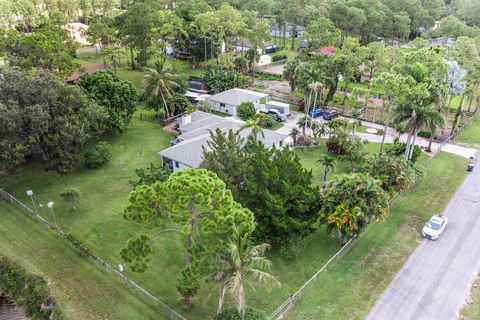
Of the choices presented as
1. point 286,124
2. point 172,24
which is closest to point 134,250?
point 286,124

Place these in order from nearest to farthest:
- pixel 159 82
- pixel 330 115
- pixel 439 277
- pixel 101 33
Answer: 1. pixel 439 277
2. pixel 159 82
3. pixel 330 115
4. pixel 101 33

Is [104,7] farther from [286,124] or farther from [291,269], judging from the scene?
[291,269]

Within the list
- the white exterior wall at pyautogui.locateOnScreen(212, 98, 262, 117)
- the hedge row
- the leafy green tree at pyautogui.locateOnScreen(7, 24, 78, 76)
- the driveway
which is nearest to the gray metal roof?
the white exterior wall at pyautogui.locateOnScreen(212, 98, 262, 117)

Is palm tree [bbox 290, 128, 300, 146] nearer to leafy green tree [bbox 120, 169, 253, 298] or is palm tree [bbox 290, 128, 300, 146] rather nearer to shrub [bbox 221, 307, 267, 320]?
leafy green tree [bbox 120, 169, 253, 298]

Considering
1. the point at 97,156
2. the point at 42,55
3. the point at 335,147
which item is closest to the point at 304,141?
the point at 335,147

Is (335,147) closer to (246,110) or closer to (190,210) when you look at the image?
(246,110)

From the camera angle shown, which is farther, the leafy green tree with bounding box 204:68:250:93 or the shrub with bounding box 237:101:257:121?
the leafy green tree with bounding box 204:68:250:93
